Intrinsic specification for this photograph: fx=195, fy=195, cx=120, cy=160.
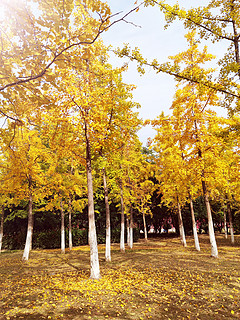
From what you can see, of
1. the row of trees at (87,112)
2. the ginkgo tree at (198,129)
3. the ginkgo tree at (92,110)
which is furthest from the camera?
the ginkgo tree at (198,129)

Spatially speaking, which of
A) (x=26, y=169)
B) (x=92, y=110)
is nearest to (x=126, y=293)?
(x=92, y=110)

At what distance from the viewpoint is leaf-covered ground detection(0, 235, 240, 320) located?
16.9 ft

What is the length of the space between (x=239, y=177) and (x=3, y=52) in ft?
47.3

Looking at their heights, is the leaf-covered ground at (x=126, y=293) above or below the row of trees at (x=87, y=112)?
below

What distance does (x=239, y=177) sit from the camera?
43.3 ft

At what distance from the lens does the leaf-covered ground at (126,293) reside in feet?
16.9

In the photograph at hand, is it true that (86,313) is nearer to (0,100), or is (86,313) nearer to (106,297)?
(106,297)

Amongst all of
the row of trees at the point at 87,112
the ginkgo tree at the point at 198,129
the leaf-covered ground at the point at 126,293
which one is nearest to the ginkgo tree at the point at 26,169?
the row of trees at the point at 87,112

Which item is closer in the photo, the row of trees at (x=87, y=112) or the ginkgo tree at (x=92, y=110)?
the row of trees at (x=87, y=112)

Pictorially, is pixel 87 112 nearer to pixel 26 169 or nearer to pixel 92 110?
pixel 92 110

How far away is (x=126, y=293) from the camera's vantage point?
6.55m

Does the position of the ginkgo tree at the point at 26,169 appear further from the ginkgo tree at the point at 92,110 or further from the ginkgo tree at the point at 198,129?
the ginkgo tree at the point at 198,129

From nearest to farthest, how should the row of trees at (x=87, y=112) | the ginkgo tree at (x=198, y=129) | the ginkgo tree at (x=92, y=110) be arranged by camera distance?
the row of trees at (x=87, y=112) < the ginkgo tree at (x=92, y=110) < the ginkgo tree at (x=198, y=129)

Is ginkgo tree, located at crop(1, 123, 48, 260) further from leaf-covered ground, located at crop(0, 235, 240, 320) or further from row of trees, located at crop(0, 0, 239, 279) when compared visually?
leaf-covered ground, located at crop(0, 235, 240, 320)
